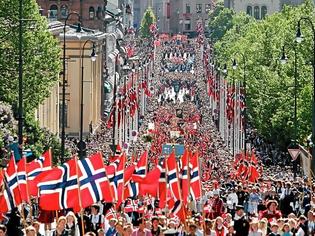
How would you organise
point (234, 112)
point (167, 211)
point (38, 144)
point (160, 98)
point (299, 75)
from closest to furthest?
1. point (167, 211)
2. point (38, 144)
3. point (299, 75)
4. point (234, 112)
5. point (160, 98)

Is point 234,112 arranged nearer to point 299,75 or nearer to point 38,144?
point 299,75

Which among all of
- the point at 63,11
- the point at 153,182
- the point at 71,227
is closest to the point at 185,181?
the point at 153,182

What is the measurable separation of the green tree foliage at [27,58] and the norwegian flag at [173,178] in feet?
92.2

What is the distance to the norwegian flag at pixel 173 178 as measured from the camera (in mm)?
31859

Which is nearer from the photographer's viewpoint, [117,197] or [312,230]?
[312,230]

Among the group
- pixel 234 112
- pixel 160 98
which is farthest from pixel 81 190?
pixel 160 98

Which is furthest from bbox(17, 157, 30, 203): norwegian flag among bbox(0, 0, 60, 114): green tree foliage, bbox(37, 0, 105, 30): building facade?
bbox(37, 0, 105, 30): building facade

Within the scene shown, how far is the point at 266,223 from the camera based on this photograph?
1137 inches

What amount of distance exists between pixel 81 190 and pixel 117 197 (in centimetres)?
425

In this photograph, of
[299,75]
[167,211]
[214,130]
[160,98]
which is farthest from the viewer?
[160,98]

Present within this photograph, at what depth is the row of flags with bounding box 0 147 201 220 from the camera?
94.0ft

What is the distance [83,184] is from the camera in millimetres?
29062

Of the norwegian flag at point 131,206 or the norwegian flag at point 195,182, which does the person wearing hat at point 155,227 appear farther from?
A: the norwegian flag at point 131,206

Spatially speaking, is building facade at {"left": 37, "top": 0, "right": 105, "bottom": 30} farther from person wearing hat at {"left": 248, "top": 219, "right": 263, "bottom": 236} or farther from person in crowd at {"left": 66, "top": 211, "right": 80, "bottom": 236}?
person wearing hat at {"left": 248, "top": 219, "right": 263, "bottom": 236}
